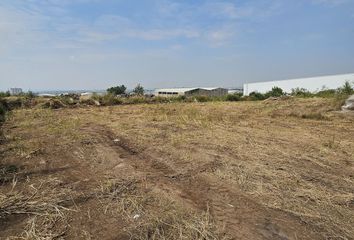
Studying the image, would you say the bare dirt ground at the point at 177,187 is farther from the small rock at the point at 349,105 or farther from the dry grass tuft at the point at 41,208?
the small rock at the point at 349,105

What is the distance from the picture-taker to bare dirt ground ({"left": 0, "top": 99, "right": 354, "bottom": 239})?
9.23 feet

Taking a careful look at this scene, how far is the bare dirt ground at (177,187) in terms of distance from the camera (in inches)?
111

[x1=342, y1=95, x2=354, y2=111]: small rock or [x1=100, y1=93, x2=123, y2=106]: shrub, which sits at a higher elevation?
[x1=342, y1=95, x2=354, y2=111]: small rock

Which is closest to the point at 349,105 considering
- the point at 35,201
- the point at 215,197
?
the point at 215,197

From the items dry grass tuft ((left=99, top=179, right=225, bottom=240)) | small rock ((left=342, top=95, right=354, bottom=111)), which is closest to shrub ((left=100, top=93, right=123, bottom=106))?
small rock ((left=342, top=95, right=354, bottom=111))

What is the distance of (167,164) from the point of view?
4.77m

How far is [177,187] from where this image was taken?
3.78m

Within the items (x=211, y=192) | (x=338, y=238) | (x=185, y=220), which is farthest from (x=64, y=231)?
(x=338, y=238)

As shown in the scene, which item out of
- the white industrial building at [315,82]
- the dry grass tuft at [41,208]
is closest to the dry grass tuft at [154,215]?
the dry grass tuft at [41,208]

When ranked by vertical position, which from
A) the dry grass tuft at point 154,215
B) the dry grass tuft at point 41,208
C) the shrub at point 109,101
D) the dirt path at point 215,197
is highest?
the dry grass tuft at point 41,208

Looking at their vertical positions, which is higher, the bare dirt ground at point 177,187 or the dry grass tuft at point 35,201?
the dry grass tuft at point 35,201

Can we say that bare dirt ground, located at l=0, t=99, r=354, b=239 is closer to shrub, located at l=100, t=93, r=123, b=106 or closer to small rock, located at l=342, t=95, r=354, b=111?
small rock, located at l=342, t=95, r=354, b=111

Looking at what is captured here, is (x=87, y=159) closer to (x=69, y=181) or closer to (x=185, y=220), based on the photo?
(x=69, y=181)

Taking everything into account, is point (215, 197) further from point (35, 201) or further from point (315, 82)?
point (315, 82)
